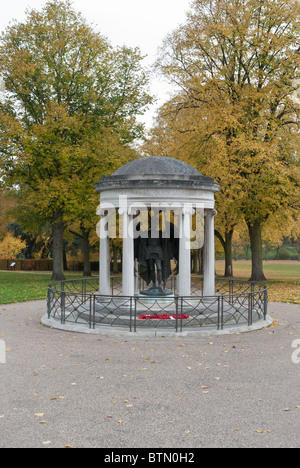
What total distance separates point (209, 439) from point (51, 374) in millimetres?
4300

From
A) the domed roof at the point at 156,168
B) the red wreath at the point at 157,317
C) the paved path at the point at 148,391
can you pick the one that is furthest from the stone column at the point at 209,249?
the paved path at the point at 148,391

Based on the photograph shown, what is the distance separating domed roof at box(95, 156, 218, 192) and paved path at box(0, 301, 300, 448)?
513 centimetres

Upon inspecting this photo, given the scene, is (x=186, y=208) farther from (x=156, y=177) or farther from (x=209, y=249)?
(x=209, y=249)

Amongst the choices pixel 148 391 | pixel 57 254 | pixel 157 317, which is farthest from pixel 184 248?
pixel 57 254

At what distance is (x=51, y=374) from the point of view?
9.59 meters

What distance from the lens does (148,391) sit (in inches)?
335

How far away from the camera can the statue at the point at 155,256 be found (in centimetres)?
1820

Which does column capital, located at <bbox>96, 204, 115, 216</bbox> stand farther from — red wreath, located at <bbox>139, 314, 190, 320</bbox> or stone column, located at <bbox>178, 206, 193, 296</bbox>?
red wreath, located at <bbox>139, 314, 190, 320</bbox>

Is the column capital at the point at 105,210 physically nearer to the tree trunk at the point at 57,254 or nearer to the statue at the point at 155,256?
the statue at the point at 155,256

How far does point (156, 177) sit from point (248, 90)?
1641 cm

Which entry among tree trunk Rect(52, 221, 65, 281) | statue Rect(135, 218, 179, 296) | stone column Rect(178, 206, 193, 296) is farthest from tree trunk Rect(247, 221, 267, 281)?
stone column Rect(178, 206, 193, 296)

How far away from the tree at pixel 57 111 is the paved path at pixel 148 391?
62.9 feet

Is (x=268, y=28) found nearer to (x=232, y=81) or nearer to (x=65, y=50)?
(x=232, y=81)

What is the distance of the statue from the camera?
18.2m
